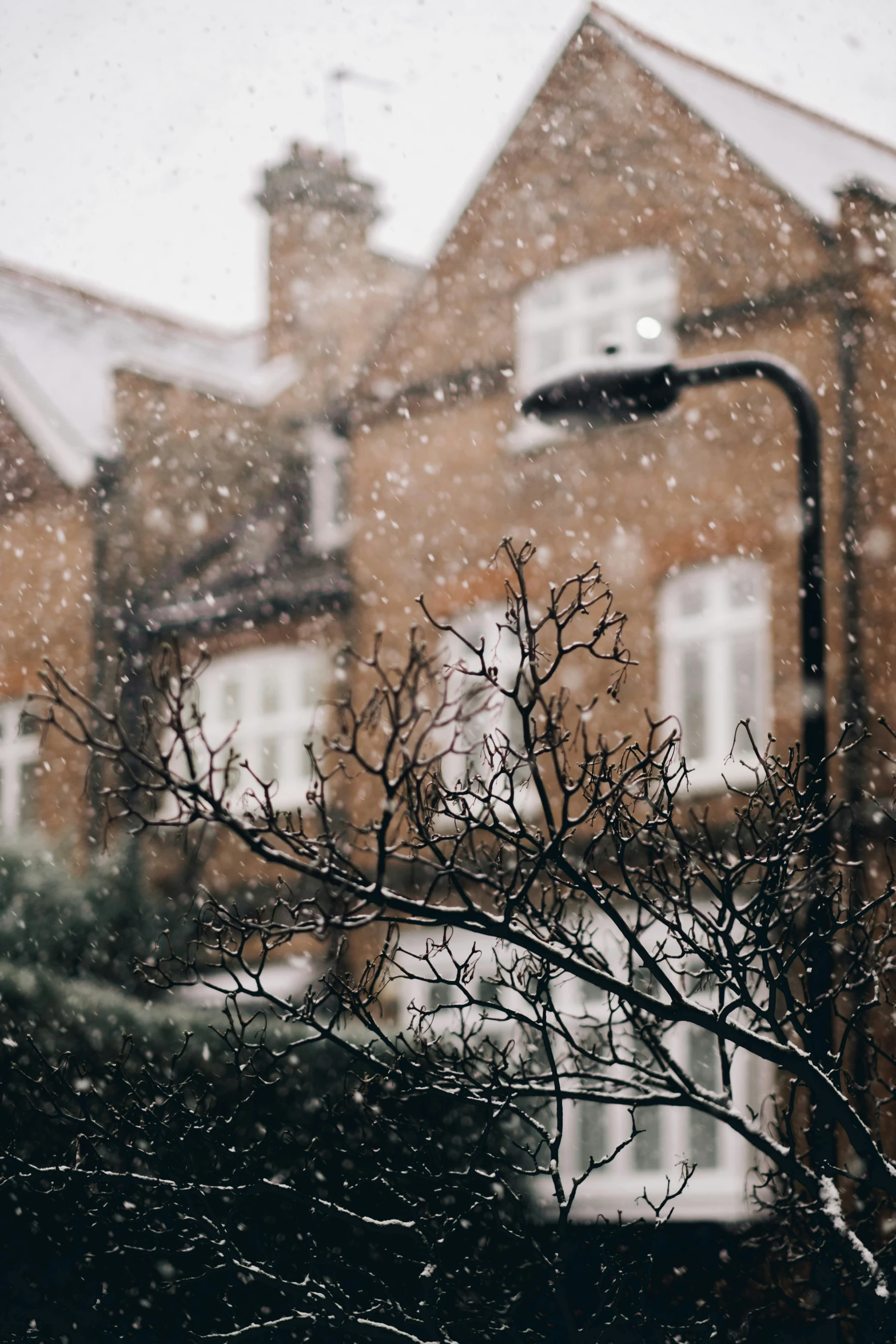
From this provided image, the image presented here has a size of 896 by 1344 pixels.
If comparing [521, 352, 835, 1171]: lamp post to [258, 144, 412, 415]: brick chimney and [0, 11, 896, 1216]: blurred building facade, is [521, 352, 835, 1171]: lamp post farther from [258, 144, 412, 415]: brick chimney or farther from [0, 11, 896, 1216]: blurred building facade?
[258, 144, 412, 415]: brick chimney

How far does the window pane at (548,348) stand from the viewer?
12.4 meters

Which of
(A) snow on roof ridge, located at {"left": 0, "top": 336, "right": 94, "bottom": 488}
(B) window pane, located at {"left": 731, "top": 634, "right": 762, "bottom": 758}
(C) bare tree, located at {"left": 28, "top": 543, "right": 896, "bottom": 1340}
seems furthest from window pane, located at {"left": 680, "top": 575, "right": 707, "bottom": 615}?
(A) snow on roof ridge, located at {"left": 0, "top": 336, "right": 94, "bottom": 488}

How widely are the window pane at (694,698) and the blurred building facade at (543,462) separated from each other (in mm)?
22

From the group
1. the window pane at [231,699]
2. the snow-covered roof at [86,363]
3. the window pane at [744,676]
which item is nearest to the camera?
the window pane at [744,676]

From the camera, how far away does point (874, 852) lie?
9.85 metres

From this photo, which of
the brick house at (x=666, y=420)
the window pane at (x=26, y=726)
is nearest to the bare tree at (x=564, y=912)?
the window pane at (x=26, y=726)

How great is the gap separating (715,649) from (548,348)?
3.31 metres

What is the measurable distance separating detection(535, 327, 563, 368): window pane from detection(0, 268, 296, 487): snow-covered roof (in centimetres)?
527

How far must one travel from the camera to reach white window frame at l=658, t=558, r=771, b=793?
35.2 feet

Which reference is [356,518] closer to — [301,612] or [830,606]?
[301,612]

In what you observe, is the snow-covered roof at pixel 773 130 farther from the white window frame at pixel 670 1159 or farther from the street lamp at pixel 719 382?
the white window frame at pixel 670 1159

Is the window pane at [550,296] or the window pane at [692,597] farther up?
the window pane at [550,296]

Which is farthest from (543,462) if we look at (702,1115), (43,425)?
(43,425)

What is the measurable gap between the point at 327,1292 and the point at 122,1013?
19.0 feet
